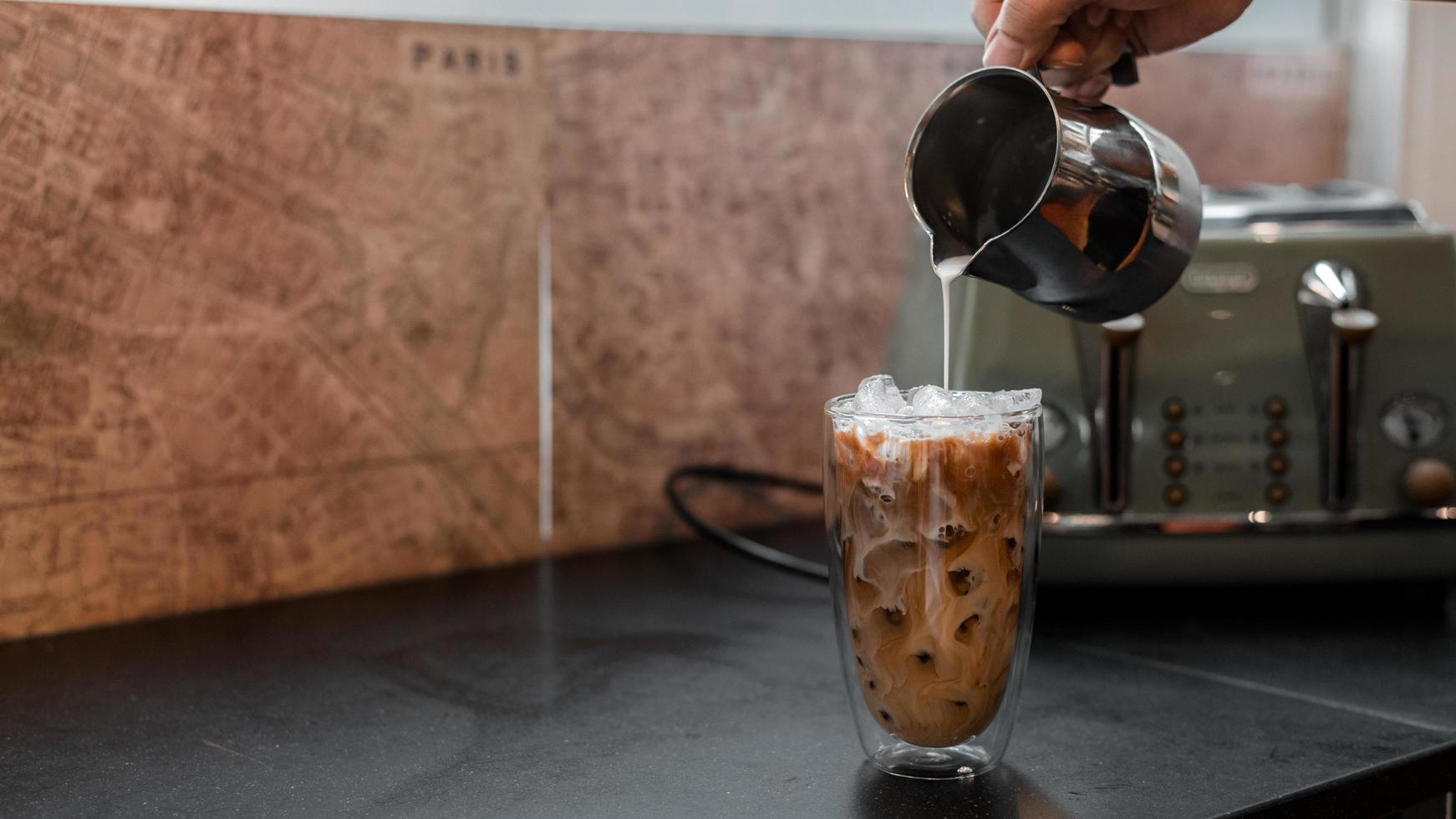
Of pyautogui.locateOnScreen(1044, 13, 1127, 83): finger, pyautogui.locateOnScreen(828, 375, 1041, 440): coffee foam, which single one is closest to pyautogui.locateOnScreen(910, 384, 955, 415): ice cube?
pyautogui.locateOnScreen(828, 375, 1041, 440): coffee foam

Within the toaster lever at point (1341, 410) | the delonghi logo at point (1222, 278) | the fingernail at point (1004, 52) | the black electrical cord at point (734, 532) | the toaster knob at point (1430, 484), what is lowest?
the black electrical cord at point (734, 532)

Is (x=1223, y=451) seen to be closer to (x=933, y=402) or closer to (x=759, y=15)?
(x=933, y=402)

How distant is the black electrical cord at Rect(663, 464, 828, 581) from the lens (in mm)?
1331

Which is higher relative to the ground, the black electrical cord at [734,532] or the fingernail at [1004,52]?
the fingernail at [1004,52]

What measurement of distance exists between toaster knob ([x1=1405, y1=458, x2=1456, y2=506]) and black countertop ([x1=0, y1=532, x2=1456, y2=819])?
107 mm

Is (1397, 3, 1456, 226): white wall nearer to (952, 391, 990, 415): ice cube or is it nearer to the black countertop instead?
the black countertop

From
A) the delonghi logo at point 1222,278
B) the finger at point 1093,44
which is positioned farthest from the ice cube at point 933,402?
the delonghi logo at point 1222,278

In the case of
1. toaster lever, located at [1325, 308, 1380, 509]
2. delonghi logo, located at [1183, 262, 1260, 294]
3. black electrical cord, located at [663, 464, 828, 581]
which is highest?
delonghi logo, located at [1183, 262, 1260, 294]

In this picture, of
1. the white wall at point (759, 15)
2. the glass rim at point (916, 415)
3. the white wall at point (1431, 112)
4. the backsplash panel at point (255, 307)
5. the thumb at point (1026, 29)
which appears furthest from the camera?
the white wall at point (1431, 112)

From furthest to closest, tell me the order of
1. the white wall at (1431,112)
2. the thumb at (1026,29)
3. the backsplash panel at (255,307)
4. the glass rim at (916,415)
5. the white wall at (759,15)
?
the white wall at (1431,112) → the white wall at (759,15) → the backsplash panel at (255,307) → the thumb at (1026,29) → the glass rim at (916,415)

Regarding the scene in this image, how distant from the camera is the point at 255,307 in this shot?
1204 millimetres

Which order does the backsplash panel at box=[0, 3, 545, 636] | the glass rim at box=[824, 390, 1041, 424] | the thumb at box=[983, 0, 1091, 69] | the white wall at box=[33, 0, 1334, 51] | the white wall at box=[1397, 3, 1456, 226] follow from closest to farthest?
the glass rim at box=[824, 390, 1041, 424] < the thumb at box=[983, 0, 1091, 69] < the backsplash panel at box=[0, 3, 545, 636] < the white wall at box=[33, 0, 1334, 51] < the white wall at box=[1397, 3, 1456, 226]

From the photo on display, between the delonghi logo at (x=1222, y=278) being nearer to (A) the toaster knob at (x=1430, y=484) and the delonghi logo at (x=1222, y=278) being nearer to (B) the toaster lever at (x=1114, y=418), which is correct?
(B) the toaster lever at (x=1114, y=418)

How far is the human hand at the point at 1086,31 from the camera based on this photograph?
0.92m
